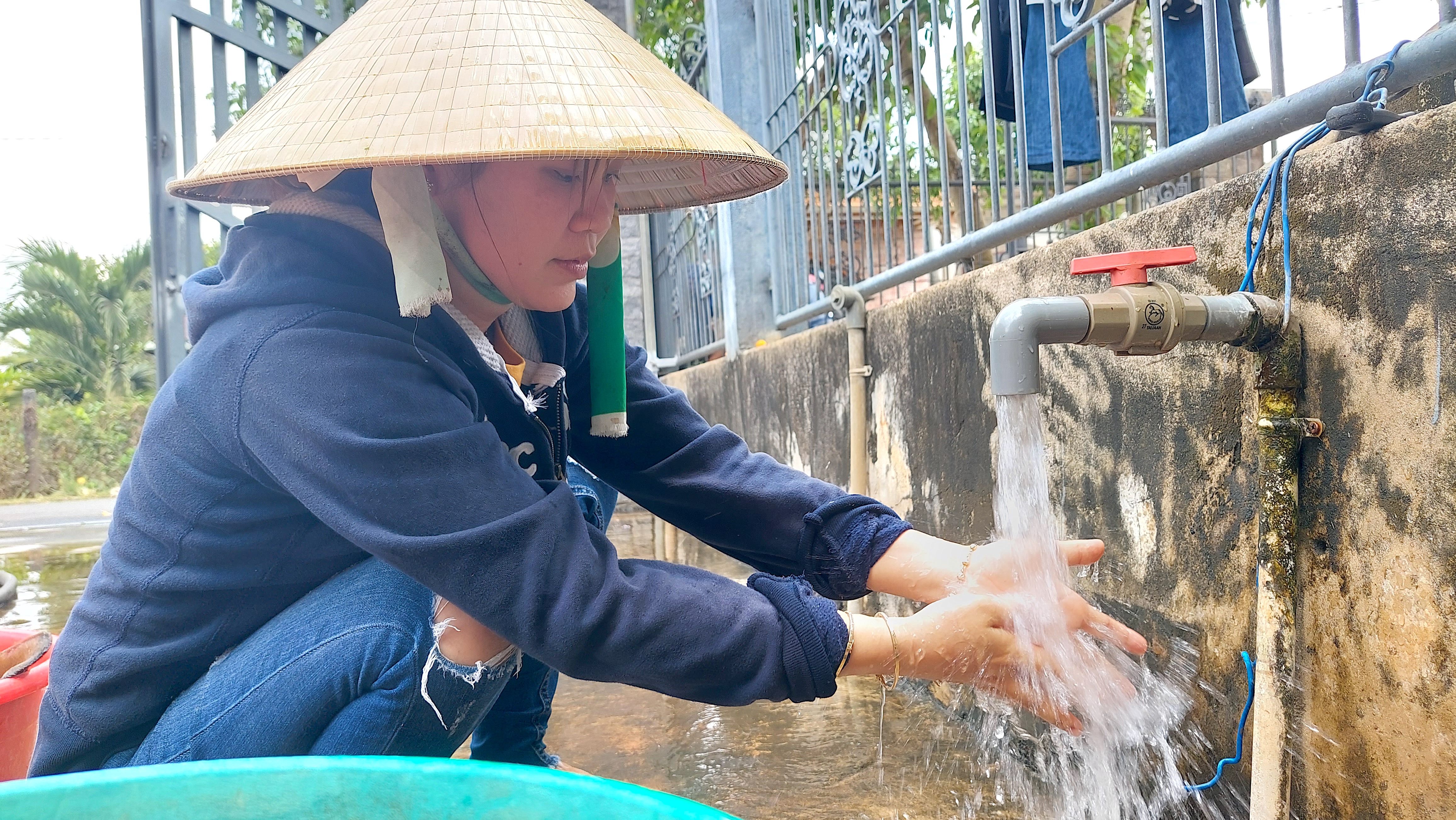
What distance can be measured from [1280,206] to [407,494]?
1077 millimetres

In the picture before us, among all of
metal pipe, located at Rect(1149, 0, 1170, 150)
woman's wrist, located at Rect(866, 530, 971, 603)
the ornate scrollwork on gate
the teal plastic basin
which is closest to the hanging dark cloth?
the ornate scrollwork on gate

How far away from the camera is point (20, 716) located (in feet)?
5.64

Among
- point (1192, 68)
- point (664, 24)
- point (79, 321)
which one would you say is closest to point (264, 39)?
point (664, 24)

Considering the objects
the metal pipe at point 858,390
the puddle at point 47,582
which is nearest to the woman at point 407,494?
the metal pipe at point 858,390

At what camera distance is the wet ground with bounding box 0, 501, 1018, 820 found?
1.71 metres

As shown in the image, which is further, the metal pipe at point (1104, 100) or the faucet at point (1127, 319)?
the metal pipe at point (1104, 100)

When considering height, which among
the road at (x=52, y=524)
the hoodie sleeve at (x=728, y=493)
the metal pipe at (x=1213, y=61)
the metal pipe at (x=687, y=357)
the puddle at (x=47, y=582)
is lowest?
the road at (x=52, y=524)

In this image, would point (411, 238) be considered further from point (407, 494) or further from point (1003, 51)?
point (1003, 51)

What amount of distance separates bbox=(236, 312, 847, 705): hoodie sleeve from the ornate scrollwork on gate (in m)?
1.71

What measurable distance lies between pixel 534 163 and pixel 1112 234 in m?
0.87

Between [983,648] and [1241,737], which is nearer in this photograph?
[983,648]

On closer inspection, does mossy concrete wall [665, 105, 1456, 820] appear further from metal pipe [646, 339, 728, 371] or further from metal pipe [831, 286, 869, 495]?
metal pipe [646, 339, 728, 371]

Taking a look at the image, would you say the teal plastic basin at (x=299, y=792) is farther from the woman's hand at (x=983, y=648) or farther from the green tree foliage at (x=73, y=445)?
the green tree foliage at (x=73, y=445)

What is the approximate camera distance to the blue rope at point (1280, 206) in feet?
3.70
